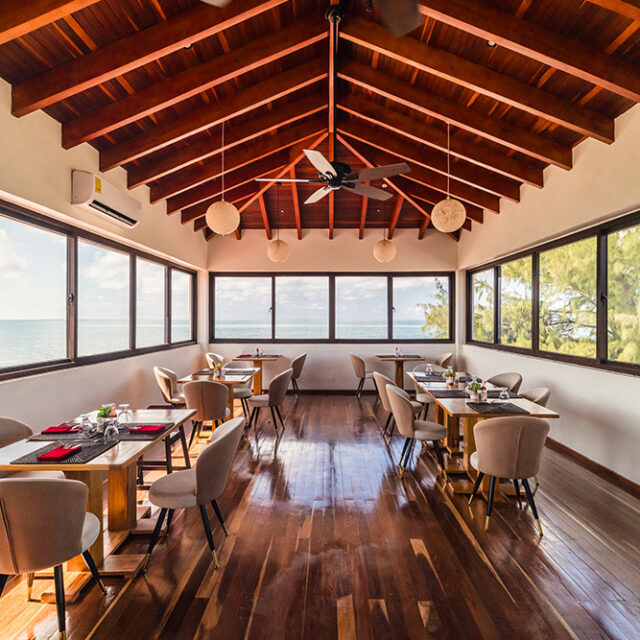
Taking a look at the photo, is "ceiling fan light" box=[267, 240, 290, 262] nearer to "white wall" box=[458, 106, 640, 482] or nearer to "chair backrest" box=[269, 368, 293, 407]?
"chair backrest" box=[269, 368, 293, 407]

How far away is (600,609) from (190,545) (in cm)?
246

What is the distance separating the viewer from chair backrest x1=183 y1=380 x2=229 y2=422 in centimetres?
438

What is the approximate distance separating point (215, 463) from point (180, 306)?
5.45 metres

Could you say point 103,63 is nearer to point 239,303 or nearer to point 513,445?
point 513,445

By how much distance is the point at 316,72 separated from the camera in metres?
4.27

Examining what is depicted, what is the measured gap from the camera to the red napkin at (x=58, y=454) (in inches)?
86.1

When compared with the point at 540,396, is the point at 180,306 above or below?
above

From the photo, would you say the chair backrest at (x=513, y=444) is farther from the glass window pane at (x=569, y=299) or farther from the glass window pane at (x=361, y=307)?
the glass window pane at (x=361, y=307)

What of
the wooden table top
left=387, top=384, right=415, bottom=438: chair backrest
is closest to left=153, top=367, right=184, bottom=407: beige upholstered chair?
the wooden table top

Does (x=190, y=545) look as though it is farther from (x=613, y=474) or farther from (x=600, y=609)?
(x=613, y=474)

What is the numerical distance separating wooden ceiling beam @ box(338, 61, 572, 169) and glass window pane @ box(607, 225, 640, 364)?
1019 millimetres

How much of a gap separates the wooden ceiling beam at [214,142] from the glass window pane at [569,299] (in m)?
3.49

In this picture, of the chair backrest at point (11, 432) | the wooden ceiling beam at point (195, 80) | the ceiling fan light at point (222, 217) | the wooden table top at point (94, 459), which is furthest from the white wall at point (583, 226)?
the chair backrest at point (11, 432)

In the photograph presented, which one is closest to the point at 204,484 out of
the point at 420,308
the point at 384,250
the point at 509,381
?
the point at 509,381
